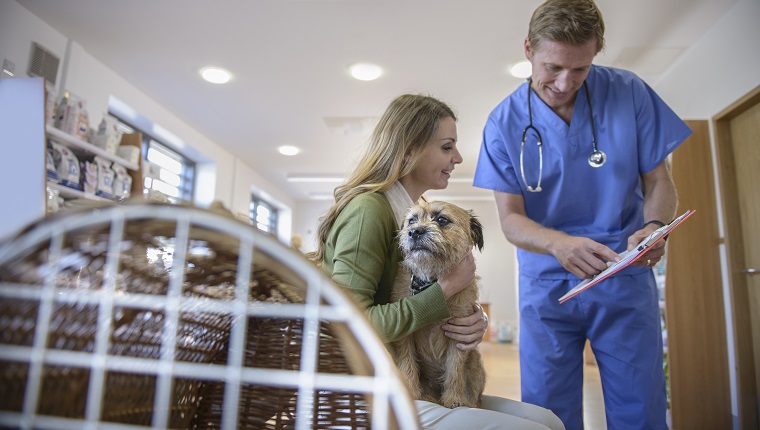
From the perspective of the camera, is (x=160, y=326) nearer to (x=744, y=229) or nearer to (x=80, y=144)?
(x=80, y=144)

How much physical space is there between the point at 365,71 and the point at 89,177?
263 cm

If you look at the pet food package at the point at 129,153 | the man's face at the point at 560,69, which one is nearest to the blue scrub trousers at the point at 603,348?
the man's face at the point at 560,69

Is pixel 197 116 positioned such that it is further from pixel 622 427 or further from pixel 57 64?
pixel 622 427

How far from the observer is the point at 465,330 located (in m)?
1.30

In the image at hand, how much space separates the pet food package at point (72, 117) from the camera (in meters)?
3.57

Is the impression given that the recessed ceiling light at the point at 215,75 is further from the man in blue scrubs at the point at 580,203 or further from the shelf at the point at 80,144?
the man in blue scrubs at the point at 580,203

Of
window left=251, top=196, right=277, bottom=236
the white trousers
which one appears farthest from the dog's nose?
window left=251, top=196, right=277, bottom=236

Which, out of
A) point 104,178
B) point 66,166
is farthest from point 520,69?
point 66,166

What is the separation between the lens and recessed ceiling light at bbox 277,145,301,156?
7352 mm

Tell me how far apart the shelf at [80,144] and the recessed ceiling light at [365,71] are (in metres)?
2.24

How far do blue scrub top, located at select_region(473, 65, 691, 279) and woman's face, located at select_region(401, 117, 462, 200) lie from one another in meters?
0.19

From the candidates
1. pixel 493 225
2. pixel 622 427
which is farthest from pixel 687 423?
pixel 493 225

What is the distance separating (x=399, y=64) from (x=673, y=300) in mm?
3120

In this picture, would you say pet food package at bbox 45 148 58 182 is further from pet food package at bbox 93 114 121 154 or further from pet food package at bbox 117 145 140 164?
pet food package at bbox 117 145 140 164
